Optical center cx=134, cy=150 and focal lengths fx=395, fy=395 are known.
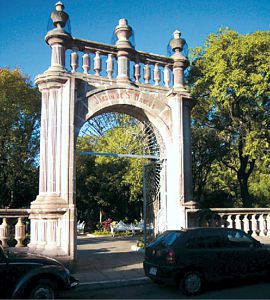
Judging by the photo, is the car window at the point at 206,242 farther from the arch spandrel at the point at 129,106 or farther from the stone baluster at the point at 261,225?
the stone baluster at the point at 261,225

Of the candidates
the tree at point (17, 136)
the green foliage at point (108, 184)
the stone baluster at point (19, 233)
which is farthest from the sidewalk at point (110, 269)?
the green foliage at point (108, 184)

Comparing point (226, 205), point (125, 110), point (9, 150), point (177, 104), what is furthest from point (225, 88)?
point (9, 150)

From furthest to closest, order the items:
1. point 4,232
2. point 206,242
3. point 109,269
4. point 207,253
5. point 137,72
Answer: point 137,72 < point 109,269 < point 4,232 < point 206,242 < point 207,253

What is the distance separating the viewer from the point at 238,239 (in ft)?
31.0

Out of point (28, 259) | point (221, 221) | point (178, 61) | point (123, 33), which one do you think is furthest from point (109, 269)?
point (123, 33)

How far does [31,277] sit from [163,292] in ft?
10.1

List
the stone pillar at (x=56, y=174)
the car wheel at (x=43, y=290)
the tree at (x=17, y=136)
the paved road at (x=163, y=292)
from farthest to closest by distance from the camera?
the tree at (x=17, y=136) → the stone pillar at (x=56, y=174) → the paved road at (x=163, y=292) → the car wheel at (x=43, y=290)

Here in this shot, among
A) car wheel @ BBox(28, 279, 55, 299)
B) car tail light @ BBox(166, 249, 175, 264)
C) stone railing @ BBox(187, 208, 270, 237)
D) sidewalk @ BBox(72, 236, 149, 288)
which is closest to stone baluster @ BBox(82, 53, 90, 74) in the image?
stone railing @ BBox(187, 208, 270, 237)

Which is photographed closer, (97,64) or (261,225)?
(97,64)

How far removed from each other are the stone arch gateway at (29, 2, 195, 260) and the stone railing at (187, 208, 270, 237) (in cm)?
61

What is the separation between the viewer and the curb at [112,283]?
900cm

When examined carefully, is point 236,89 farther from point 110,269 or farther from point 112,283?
point 112,283

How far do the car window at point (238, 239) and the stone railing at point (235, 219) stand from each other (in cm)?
302

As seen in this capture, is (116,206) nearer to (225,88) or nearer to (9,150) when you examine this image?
(9,150)
